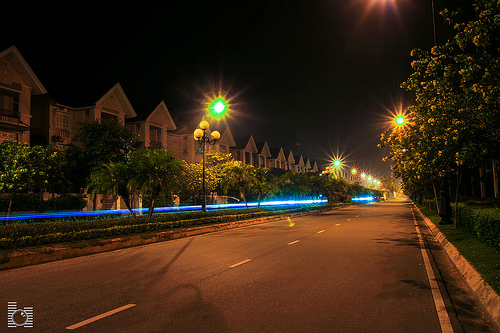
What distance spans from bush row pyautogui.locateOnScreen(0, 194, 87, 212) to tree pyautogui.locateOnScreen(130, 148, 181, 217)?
12.1 metres

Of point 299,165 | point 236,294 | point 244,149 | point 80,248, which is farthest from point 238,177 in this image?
point 299,165

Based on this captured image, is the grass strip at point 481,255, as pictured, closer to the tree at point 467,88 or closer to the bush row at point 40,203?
the tree at point 467,88

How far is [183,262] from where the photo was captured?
9.92 meters

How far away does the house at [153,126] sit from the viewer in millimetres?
41281

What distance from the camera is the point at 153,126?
1747 inches

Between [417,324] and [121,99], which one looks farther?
[121,99]

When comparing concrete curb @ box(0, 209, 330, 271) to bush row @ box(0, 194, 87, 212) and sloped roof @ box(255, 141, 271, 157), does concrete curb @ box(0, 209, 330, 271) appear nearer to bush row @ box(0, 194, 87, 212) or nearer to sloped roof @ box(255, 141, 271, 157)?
bush row @ box(0, 194, 87, 212)

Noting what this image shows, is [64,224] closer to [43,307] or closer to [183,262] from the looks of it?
[183,262]

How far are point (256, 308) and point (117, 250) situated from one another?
8389 mm

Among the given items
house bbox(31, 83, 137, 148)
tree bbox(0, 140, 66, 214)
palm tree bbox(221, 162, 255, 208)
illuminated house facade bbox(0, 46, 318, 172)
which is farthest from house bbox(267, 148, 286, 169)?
tree bbox(0, 140, 66, 214)

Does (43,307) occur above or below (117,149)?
below

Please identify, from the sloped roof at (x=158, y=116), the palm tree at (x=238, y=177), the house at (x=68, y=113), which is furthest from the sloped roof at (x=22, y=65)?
the palm tree at (x=238, y=177)

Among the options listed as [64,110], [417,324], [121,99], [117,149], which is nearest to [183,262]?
[417,324]

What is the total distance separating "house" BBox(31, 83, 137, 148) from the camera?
32.6 meters
